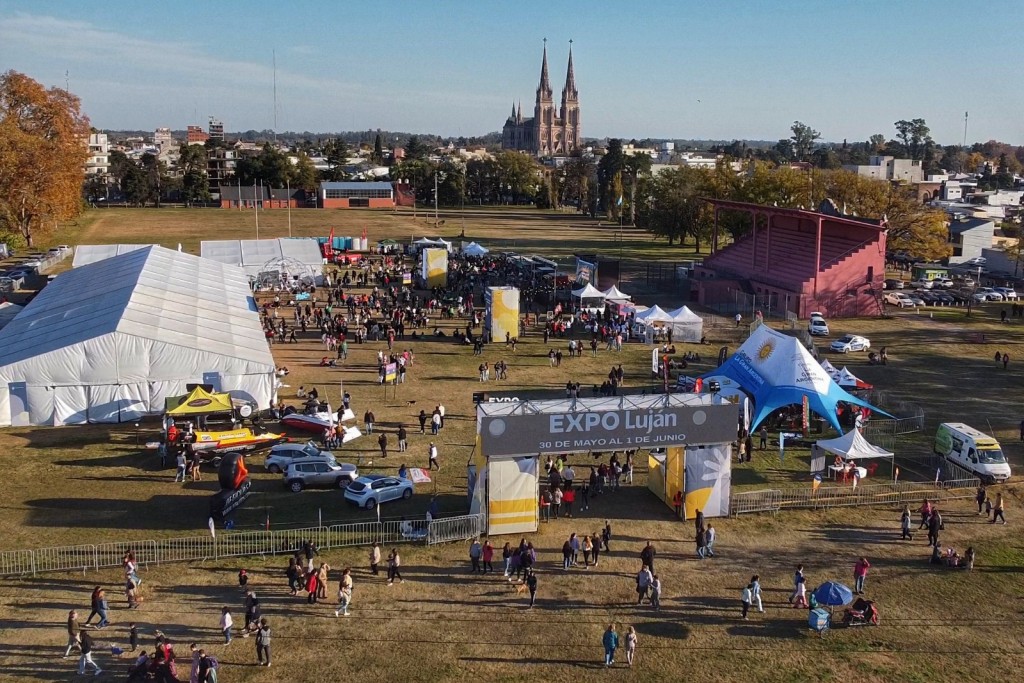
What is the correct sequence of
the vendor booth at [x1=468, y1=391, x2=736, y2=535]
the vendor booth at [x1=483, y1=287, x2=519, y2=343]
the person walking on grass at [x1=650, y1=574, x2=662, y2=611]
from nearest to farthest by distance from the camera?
1. the person walking on grass at [x1=650, y1=574, x2=662, y2=611]
2. the vendor booth at [x1=468, y1=391, x2=736, y2=535]
3. the vendor booth at [x1=483, y1=287, x2=519, y2=343]

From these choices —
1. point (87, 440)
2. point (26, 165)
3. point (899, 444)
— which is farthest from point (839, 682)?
point (26, 165)

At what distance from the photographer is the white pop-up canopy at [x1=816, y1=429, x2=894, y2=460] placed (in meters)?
24.5

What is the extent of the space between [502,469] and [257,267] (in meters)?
40.0

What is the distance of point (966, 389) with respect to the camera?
34.0 m

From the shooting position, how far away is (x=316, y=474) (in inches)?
907

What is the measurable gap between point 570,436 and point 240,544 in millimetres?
7604

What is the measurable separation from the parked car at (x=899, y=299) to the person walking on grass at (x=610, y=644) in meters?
42.2

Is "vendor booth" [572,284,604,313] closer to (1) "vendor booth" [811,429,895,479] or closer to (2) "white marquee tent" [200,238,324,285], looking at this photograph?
(2) "white marquee tent" [200,238,324,285]

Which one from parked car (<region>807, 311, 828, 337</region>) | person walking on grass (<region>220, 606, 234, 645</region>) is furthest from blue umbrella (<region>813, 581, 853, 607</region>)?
parked car (<region>807, 311, 828, 337</region>)

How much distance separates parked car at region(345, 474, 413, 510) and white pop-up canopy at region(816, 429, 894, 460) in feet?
39.0

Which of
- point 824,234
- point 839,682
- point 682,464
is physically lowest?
point 839,682

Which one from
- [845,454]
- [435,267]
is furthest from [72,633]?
[435,267]

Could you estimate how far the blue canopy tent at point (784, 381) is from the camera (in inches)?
1077

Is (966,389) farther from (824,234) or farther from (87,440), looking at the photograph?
(87,440)
